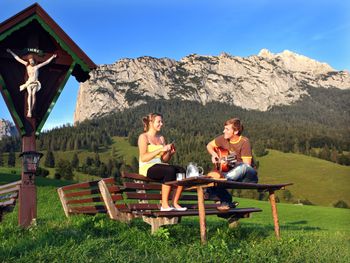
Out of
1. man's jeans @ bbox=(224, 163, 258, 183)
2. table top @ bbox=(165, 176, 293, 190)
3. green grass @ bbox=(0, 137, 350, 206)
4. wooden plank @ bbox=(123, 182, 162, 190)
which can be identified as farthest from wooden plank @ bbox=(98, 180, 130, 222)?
green grass @ bbox=(0, 137, 350, 206)

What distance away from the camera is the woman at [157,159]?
28.9 feet

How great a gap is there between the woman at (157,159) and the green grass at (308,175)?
406 ft

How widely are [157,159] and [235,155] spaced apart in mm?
1700

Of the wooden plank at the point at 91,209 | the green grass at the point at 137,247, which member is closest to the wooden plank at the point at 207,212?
the green grass at the point at 137,247

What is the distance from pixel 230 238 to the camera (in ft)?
28.7

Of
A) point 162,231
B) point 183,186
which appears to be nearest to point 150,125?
point 183,186

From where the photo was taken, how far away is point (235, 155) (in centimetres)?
872

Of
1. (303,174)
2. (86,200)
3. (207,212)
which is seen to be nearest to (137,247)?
(207,212)

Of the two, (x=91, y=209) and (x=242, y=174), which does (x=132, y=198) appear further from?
(x=91, y=209)

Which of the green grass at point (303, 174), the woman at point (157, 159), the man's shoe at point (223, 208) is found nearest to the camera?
the woman at point (157, 159)

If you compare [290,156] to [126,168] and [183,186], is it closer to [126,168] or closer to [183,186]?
[126,168]

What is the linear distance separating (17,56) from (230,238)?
246 inches

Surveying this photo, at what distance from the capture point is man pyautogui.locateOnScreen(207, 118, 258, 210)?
336 inches

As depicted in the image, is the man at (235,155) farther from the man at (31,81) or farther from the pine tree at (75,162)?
the pine tree at (75,162)
